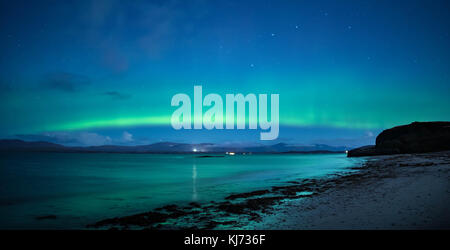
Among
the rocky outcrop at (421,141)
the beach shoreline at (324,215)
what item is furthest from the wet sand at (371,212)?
the rocky outcrop at (421,141)

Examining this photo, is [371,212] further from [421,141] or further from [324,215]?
[421,141]

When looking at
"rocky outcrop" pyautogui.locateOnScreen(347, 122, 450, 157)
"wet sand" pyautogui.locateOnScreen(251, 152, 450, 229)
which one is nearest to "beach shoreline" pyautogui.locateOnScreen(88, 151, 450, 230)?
"wet sand" pyautogui.locateOnScreen(251, 152, 450, 229)

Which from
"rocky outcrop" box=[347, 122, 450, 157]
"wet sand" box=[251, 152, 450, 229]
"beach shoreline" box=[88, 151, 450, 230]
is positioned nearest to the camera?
"wet sand" box=[251, 152, 450, 229]

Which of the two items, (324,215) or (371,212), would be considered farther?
(324,215)

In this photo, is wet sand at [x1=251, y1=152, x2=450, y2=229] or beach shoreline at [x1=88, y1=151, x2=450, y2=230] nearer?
wet sand at [x1=251, y1=152, x2=450, y2=229]

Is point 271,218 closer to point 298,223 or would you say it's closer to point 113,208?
point 298,223

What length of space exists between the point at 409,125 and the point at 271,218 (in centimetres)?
9009

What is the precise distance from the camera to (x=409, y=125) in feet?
259

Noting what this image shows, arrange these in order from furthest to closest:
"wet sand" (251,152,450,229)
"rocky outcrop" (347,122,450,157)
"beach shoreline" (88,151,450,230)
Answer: "rocky outcrop" (347,122,450,157)
"beach shoreline" (88,151,450,230)
"wet sand" (251,152,450,229)

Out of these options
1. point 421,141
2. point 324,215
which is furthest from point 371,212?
point 421,141

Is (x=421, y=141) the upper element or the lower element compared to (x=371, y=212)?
upper

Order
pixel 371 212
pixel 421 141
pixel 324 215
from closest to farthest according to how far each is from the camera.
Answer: pixel 371 212 < pixel 324 215 < pixel 421 141

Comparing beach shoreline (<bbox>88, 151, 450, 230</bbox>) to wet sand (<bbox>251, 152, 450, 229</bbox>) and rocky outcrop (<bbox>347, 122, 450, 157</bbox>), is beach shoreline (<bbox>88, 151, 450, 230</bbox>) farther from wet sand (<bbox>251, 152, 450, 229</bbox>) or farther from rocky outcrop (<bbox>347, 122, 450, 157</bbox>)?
rocky outcrop (<bbox>347, 122, 450, 157</bbox>)
